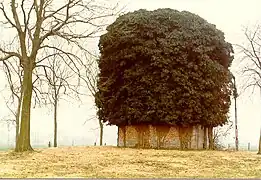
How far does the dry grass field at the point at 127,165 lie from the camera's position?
22156 millimetres

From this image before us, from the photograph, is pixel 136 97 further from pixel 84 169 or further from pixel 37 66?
pixel 84 169

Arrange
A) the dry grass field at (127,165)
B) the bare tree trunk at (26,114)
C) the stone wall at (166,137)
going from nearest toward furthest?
the dry grass field at (127,165) < the bare tree trunk at (26,114) < the stone wall at (166,137)

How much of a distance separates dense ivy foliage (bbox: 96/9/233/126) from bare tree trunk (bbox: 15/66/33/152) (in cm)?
578

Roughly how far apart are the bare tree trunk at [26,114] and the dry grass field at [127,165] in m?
1.62

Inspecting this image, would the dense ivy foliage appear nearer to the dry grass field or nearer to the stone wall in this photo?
the stone wall

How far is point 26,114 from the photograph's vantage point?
113ft

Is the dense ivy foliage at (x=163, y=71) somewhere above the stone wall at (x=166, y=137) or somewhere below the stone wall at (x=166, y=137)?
above

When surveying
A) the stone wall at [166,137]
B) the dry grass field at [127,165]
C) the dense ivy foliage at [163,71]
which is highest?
the dense ivy foliage at [163,71]

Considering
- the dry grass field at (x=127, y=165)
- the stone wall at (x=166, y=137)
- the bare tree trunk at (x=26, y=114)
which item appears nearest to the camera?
the dry grass field at (x=127, y=165)

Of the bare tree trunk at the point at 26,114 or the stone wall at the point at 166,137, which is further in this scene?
the stone wall at the point at 166,137

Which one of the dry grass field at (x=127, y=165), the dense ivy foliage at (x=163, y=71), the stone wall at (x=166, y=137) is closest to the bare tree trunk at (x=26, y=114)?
the dry grass field at (x=127, y=165)

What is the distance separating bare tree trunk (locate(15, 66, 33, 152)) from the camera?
34.3 m

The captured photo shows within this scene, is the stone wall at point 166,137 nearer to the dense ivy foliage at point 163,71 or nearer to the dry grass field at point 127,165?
the dense ivy foliage at point 163,71

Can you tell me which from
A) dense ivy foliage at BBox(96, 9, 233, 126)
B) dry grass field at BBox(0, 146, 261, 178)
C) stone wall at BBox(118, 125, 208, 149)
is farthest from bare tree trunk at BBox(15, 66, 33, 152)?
stone wall at BBox(118, 125, 208, 149)
